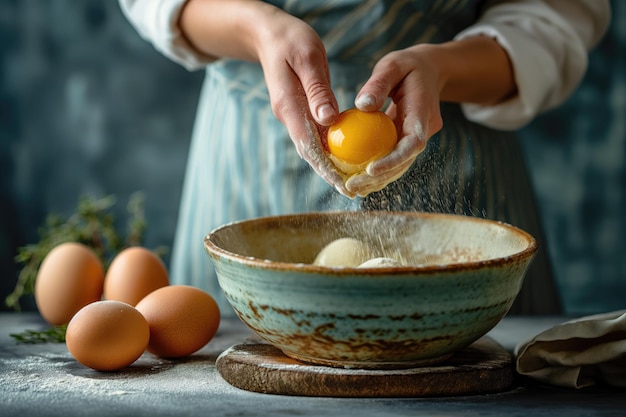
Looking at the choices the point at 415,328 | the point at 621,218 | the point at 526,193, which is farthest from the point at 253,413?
the point at 621,218

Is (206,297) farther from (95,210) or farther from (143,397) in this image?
(95,210)

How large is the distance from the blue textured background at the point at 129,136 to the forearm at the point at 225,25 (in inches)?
40.7

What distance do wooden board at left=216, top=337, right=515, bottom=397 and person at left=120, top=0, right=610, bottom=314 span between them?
1.15 feet

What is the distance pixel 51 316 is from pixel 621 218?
1767 mm

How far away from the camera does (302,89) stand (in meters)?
1.14

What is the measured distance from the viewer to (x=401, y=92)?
1152 millimetres

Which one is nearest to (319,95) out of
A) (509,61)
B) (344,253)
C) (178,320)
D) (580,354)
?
(344,253)

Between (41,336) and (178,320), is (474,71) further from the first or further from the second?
(41,336)

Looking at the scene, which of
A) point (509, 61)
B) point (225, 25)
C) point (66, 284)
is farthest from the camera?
point (509, 61)

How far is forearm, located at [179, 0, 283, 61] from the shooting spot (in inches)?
50.7

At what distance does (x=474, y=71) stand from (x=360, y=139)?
0.45 m

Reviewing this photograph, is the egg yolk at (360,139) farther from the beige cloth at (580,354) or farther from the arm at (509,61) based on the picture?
the beige cloth at (580,354)

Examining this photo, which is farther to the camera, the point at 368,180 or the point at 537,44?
the point at 537,44

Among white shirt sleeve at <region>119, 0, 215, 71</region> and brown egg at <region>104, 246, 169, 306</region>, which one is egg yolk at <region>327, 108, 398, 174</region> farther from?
white shirt sleeve at <region>119, 0, 215, 71</region>
